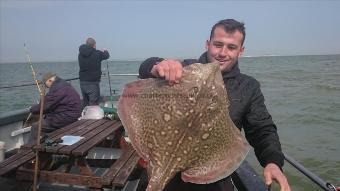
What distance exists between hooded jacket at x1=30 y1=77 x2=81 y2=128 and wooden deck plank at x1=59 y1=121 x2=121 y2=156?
3.08ft

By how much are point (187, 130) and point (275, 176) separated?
0.78m

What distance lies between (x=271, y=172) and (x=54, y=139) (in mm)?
3519

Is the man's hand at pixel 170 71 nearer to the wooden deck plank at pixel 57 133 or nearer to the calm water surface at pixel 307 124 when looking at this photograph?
the wooden deck plank at pixel 57 133

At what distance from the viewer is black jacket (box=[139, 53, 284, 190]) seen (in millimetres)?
2676

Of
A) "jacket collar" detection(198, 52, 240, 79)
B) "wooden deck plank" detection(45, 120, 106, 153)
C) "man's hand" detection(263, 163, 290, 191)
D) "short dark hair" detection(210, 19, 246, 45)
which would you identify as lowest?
"wooden deck plank" detection(45, 120, 106, 153)

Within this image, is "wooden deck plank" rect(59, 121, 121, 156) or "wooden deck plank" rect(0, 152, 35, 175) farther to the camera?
"wooden deck plank" rect(59, 121, 121, 156)

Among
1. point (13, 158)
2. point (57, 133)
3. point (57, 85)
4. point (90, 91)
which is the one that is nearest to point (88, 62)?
point (90, 91)

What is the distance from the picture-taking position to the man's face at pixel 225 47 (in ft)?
8.68

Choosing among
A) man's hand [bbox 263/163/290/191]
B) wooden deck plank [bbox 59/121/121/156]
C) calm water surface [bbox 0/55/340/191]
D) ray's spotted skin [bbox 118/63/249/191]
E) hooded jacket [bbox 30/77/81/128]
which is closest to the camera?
ray's spotted skin [bbox 118/63/249/191]

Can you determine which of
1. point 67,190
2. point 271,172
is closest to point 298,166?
point 271,172

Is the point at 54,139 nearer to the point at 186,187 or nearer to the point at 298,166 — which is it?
the point at 186,187

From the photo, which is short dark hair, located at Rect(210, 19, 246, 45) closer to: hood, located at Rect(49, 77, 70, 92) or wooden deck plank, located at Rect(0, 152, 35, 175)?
wooden deck plank, located at Rect(0, 152, 35, 175)

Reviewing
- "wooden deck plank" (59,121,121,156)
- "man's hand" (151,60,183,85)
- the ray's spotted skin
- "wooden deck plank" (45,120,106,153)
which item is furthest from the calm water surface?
"man's hand" (151,60,183,85)

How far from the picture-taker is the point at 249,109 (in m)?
2.74
